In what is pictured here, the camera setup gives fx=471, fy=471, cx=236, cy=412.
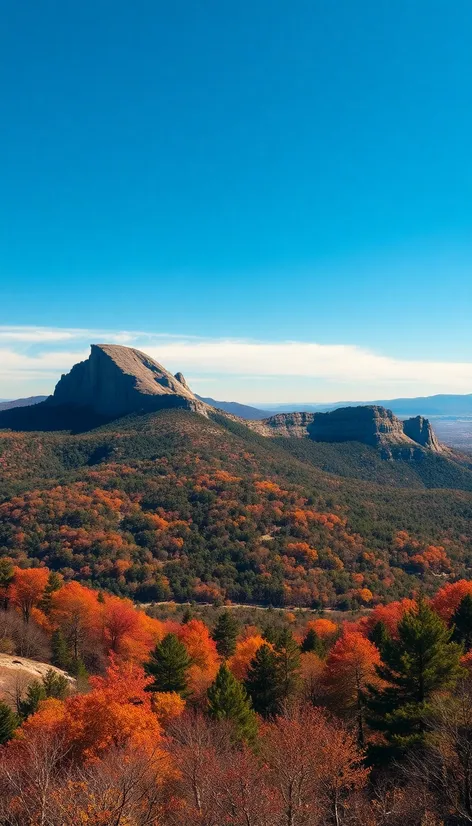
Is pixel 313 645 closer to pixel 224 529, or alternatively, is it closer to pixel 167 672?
pixel 167 672

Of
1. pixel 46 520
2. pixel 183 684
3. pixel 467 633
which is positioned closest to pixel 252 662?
pixel 183 684

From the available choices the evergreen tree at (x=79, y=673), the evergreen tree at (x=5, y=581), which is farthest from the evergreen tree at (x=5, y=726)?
the evergreen tree at (x=5, y=581)

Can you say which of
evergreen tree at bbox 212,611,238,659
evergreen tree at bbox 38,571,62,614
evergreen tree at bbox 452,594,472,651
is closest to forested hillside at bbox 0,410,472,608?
evergreen tree at bbox 38,571,62,614

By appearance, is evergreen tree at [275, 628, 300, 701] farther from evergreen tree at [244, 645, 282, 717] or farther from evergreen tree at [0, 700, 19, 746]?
evergreen tree at [0, 700, 19, 746]

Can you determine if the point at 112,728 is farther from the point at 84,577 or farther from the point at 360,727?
the point at 84,577

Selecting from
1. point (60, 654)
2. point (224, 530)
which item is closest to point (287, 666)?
point (60, 654)

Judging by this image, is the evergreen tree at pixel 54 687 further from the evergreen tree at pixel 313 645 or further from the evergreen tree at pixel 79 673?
the evergreen tree at pixel 313 645
